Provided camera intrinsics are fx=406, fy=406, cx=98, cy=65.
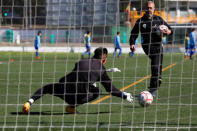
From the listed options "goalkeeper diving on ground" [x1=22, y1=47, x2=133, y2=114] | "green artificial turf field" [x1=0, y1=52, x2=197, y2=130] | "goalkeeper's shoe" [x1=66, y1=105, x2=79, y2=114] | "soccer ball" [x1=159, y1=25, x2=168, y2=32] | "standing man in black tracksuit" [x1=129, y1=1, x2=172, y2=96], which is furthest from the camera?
"standing man in black tracksuit" [x1=129, y1=1, x2=172, y2=96]

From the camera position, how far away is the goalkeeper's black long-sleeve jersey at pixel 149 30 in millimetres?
9023

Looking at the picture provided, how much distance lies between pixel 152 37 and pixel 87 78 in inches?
103

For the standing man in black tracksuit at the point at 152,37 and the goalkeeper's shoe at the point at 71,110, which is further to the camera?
the standing man in black tracksuit at the point at 152,37

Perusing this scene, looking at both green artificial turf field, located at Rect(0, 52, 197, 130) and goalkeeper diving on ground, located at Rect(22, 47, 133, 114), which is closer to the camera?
green artificial turf field, located at Rect(0, 52, 197, 130)

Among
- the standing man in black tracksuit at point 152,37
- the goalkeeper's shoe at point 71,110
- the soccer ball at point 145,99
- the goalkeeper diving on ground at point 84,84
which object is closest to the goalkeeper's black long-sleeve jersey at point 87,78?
the goalkeeper diving on ground at point 84,84

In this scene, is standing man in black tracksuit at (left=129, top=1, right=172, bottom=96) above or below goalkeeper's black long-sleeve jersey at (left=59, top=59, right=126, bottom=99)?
above

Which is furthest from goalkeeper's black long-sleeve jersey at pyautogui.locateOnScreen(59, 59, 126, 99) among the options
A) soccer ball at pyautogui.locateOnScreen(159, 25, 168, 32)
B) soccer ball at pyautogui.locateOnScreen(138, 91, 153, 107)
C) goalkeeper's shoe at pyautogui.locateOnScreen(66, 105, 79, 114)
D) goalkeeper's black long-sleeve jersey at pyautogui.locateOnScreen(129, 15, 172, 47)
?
soccer ball at pyautogui.locateOnScreen(159, 25, 168, 32)

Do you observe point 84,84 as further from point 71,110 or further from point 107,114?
point 107,114

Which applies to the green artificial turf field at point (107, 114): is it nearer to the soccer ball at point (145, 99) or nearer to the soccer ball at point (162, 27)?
the soccer ball at point (145, 99)

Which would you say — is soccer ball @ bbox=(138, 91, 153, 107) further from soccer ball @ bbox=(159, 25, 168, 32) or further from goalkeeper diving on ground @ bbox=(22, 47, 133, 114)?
soccer ball @ bbox=(159, 25, 168, 32)

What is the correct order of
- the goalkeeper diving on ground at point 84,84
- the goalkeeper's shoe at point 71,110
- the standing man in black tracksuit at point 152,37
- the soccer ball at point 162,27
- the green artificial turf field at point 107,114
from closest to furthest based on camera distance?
the green artificial turf field at point 107,114 < the goalkeeper diving on ground at point 84,84 < the goalkeeper's shoe at point 71,110 < the soccer ball at point 162,27 < the standing man in black tracksuit at point 152,37

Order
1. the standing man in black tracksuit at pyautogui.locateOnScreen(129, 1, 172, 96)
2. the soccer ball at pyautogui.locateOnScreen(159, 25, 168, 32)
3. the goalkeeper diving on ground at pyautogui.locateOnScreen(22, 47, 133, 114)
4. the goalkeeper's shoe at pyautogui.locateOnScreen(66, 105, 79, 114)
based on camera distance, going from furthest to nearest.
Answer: the standing man in black tracksuit at pyautogui.locateOnScreen(129, 1, 172, 96) < the soccer ball at pyautogui.locateOnScreen(159, 25, 168, 32) < the goalkeeper's shoe at pyautogui.locateOnScreen(66, 105, 79, 114) < the goalkeeper diving on ground at pyautogui.locateOnScreen(22, 47, 133, 114)

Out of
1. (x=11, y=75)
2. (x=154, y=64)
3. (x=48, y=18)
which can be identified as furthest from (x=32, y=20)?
(x=11, y=75)

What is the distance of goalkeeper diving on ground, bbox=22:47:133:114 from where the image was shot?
23.5 ft
